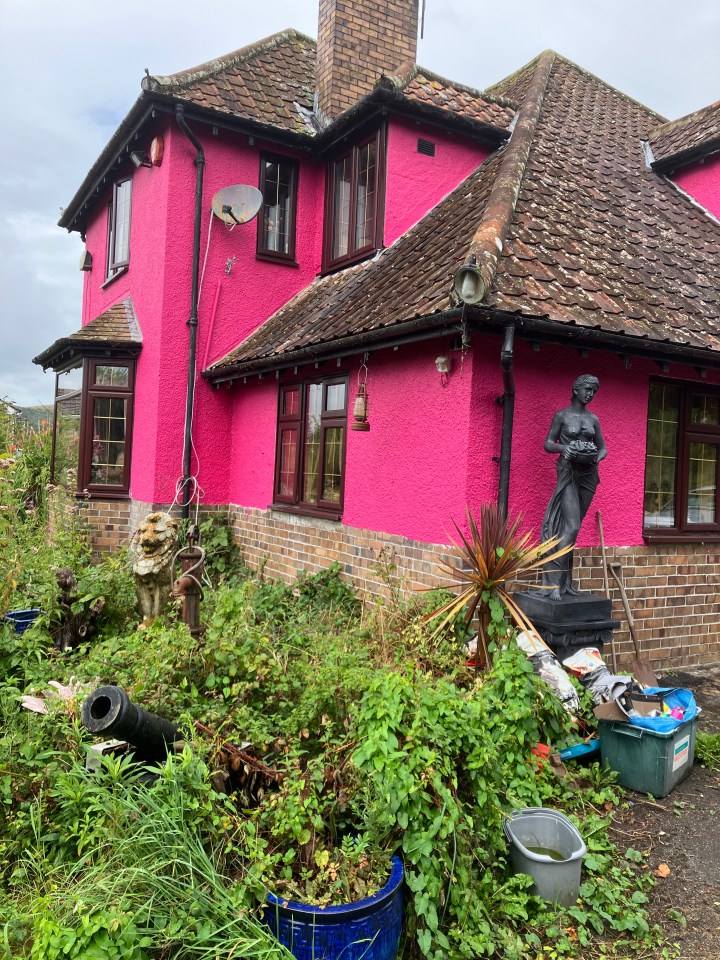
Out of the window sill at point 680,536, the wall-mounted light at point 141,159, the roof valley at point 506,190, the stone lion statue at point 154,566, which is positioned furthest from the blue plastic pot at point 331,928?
the wall-mounted light at point 141,159

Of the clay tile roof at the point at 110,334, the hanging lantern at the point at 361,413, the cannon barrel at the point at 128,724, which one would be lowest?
the cannon barrel at the point at 128,724

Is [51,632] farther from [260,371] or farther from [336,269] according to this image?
[336,269]

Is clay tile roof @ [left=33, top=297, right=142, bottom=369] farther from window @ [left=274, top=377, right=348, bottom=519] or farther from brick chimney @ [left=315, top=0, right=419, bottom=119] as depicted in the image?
brick chimney @ [left=315, top=0, right=419, bottom=119]

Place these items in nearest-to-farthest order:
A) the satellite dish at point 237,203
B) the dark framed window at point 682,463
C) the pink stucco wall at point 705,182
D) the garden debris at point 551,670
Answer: the garden debris at point 551,670 → the dark framed window at point 682,463 → the pink stucco wall at point 705,182 → the satellite dish at point 237,203

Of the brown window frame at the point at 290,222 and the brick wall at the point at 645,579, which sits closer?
the brick wall at the point at 645,579

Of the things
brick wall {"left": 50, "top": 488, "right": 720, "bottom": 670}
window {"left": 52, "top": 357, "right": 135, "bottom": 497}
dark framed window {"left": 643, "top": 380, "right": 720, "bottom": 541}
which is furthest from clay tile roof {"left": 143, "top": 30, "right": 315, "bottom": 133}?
dark framed window {"left": 643, "top": 380, "right": 720, "bottom": 541}

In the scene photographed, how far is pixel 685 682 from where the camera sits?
280 inches

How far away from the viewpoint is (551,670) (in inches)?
211

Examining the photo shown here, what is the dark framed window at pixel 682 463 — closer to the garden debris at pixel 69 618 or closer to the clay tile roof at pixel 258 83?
the garden debris at pixel 69 618

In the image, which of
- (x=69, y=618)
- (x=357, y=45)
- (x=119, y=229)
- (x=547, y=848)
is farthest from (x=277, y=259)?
(x=547, y=848)

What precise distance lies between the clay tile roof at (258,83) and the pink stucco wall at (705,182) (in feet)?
18.3

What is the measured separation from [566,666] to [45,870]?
3889 mm

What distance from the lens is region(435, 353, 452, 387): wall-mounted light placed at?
6.48 metres

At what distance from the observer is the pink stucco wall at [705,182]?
385 inches
